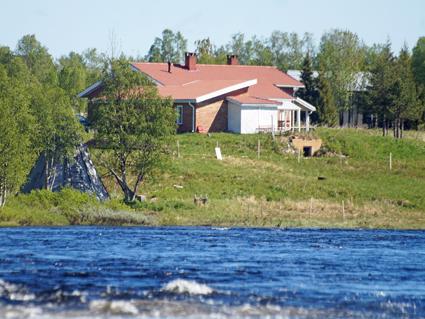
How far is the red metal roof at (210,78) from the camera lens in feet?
257

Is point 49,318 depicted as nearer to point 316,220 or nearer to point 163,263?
point 163,263

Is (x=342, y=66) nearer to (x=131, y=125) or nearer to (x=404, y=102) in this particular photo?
(x=404, y=102)

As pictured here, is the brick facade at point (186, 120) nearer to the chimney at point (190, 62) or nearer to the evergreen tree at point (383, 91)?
the chimney at point (190, 62)

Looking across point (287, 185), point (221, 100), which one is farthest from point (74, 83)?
point (287, 185)

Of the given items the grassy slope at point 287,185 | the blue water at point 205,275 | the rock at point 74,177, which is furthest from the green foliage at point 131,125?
the blue water at point 205,275

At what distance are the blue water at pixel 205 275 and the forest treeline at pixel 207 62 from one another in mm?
7192

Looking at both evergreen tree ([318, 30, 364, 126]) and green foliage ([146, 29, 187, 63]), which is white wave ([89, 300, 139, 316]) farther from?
green foliage ([146, 29, 187, 63])

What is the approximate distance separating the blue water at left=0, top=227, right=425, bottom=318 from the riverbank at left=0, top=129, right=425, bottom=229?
473 centimetres

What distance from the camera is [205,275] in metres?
32.3

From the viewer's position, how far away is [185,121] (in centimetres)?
7606

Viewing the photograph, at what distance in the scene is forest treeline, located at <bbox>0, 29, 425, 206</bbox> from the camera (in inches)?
2067

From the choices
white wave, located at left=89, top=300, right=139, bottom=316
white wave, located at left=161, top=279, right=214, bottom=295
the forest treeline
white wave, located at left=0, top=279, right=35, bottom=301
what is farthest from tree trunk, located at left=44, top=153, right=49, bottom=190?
white wave, located at left=89, top=300, right=139, bottom=316

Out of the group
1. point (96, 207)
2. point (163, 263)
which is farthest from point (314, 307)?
point (96, 207)

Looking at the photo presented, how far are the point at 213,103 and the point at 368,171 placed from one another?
44.6 feet
